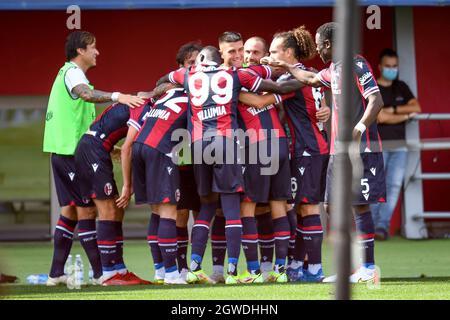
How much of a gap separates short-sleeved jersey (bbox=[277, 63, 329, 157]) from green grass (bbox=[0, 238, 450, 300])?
125 centimetres

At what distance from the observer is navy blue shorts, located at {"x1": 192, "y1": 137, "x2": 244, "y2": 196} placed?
32.3ft

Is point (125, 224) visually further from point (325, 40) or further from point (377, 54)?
point (325, 40)

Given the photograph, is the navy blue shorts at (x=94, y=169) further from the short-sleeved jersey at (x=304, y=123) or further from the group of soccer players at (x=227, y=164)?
the short-sleeved jersey at (x=304, y=123)

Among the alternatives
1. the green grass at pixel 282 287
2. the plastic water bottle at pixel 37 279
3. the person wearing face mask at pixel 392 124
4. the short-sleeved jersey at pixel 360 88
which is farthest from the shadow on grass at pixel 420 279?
the person wearing face mask at pixel 392 124

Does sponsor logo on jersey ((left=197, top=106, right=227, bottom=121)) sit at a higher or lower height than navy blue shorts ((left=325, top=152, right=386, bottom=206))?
higher

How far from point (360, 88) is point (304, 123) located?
935 millimetres

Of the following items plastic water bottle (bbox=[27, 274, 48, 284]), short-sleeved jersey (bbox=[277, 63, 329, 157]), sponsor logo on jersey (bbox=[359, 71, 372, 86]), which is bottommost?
plastic water bottle (bbox=[27, 274, 48, 284])

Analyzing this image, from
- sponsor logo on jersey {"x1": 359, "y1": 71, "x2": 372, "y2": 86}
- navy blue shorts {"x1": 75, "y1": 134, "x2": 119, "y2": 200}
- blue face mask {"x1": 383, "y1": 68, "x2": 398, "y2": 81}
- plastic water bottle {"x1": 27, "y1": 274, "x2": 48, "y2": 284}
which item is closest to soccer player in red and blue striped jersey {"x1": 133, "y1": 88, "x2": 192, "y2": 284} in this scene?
navy blue shorts {"x1": 75, "y1": 134, "x2": 119, "y2": 200}

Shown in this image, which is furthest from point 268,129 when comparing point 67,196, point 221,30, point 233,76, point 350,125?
point 221,30

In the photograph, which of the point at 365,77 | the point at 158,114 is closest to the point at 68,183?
the point at 158,114

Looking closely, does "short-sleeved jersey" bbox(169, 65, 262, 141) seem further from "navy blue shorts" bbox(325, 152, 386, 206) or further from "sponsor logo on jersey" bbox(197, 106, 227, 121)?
"navy blue shorts" bbox(325, 152, 386, 206)
